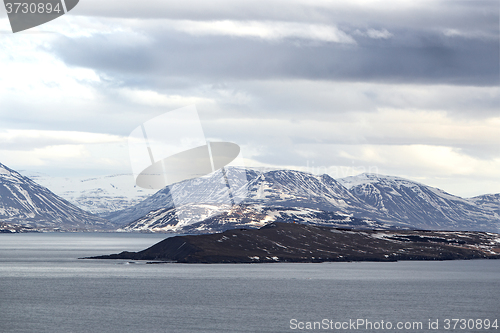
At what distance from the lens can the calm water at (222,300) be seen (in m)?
99.2

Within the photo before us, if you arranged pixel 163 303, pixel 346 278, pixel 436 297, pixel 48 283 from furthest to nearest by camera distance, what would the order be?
pixel 346 278, pixel 48 283, pixel 436 297, pixel 163 303

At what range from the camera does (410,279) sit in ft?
614

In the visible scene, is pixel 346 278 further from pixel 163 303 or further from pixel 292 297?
pixel 163 303

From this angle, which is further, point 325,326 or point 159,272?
point 159,272

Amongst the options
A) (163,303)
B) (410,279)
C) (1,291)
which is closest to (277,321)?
(163,303)

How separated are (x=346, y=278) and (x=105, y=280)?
237 ft

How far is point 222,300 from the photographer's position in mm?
127000

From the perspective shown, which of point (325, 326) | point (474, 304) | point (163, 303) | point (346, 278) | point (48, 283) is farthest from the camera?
point (346, 278)

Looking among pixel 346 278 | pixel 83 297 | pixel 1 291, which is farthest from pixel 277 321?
pixel 346 278

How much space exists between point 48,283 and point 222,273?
184 ft

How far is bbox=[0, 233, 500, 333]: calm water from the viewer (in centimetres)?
9919

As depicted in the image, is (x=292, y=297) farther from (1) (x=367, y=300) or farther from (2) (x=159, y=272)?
(2) (x=159, y=272)

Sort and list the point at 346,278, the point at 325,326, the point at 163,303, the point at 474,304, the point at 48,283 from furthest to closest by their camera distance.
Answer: the point at 346,278 → the point at 48,283 → the point at 474,304 → the point at 163,303 → the point at 325,326

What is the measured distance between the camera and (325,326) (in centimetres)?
9894
